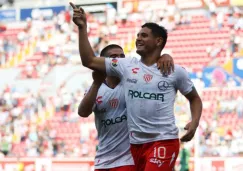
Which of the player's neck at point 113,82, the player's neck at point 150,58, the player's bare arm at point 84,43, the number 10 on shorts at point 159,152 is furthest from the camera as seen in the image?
the player's neck at point 113,82

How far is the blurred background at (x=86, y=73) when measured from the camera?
15.4 metres

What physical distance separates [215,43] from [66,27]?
4.11m

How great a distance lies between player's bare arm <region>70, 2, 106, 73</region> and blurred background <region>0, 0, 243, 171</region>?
10838 mm

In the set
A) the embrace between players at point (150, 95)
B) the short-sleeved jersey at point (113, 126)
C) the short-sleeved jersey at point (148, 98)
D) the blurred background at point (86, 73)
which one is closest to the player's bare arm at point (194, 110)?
the embrace between players at point (150, 95)

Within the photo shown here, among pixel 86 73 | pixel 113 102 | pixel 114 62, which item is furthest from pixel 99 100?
pixel 86 73

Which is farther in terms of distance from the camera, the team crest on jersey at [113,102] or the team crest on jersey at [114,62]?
the team crest on jersey at [113,102]

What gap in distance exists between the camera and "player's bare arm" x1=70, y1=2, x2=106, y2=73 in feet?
13.8

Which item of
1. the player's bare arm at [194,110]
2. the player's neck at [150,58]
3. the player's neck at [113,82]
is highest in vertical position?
the player's neck at [150,58]

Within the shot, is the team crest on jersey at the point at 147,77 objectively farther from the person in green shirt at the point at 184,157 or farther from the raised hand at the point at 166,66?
the person in green shirt at the point at 184,157

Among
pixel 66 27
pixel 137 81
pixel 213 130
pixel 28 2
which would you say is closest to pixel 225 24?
pixel 213 130

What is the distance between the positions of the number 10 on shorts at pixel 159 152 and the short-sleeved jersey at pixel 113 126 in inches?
17.5

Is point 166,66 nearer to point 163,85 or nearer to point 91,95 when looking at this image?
point 163,85

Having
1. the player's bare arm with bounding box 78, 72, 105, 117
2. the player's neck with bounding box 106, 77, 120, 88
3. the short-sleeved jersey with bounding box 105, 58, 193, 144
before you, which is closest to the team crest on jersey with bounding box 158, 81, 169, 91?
the short-sleeved jersey with bounding box 105, 58, 193, 144

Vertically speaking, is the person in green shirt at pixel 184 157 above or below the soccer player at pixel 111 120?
below
